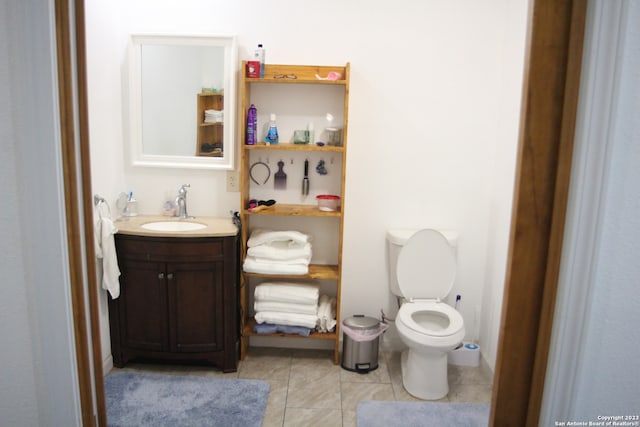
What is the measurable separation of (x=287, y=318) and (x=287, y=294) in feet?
0.50

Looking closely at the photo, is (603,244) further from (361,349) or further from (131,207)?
(131,207)

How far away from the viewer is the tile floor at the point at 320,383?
235 cm

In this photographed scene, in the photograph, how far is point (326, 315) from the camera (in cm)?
282

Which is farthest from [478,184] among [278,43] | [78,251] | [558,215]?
[78,251]

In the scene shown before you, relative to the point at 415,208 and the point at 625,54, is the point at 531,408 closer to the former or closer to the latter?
the point at 625,54

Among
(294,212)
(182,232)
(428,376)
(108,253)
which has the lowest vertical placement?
(428,376)

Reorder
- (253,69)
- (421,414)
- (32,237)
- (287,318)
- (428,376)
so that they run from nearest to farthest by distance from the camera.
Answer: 1. (32,237)
2. (421,414)
3. (428,376)
4. (253,69)
5. (287,318)

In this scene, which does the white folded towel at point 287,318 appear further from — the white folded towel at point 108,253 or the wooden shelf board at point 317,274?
the white folded towel at point 108,253

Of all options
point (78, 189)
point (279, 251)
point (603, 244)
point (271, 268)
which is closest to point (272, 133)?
point (279, 251)

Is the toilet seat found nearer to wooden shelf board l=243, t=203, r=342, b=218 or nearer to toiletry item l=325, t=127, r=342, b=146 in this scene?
wooden shelf board l=243, t=203, r=342, b=218

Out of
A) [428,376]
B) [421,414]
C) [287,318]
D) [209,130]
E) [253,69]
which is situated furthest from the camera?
[209,130]

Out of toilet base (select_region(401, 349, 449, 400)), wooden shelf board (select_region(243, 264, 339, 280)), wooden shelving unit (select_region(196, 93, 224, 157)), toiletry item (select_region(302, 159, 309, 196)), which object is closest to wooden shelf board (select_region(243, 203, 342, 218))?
toiletry item (select_region(302, 159, 309, 196))

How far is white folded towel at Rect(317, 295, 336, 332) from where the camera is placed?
2.81 m

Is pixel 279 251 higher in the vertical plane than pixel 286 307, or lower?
higher
